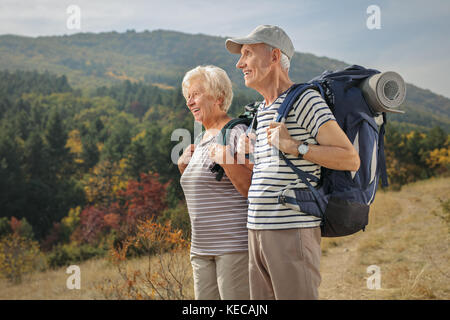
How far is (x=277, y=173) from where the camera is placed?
1.63 metres

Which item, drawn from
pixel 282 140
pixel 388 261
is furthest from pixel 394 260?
pixel 282 140

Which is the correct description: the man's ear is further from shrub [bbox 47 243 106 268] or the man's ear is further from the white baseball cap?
shrub [bbox 47 243 106 268]

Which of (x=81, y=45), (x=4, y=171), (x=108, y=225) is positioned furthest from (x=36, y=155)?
(x=81, y=45)

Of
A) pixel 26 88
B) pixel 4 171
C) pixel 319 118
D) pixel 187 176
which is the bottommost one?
pixel 4 171

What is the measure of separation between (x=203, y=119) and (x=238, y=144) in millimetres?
428

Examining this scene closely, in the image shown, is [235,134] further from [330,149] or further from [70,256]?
[70,256]

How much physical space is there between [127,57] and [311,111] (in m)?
171

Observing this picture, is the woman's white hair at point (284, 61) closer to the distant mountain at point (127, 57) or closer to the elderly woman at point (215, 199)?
the elderly woman at point (215, 199)

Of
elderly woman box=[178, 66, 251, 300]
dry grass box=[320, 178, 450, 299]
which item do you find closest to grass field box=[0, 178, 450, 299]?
dry grass box=[320, 178, 450, 299]

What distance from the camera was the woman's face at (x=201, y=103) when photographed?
2.17 meters

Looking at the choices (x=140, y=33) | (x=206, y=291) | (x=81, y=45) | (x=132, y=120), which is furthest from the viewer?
(x=140, y=33)

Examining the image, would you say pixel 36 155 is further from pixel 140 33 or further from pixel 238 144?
pixel 140 33

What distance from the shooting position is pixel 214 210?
6.62ft

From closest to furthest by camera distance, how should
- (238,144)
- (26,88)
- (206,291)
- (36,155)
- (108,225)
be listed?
1. (238,144)
2. (206,291)
3. (108,225)
4. (36,155)
5. (26,88)
